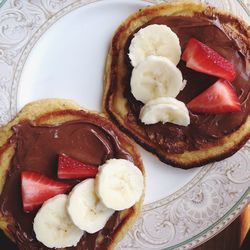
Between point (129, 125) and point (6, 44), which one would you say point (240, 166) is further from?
point (6, 44)

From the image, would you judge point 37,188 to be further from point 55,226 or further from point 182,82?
point 182,82

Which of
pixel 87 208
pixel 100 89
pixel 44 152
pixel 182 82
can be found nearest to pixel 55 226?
pixel 87 208

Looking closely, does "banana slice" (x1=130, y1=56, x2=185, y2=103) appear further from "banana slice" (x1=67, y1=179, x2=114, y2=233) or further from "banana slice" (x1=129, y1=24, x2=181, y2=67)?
"banana slice" (x1=67, y1=179, x2=114, y2=233)

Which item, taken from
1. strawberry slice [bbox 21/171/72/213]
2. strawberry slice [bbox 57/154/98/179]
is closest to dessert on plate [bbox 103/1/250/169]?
strawberry slice [bbox 57/154/98/179]

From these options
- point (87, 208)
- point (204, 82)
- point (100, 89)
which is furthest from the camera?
point (100, 89)

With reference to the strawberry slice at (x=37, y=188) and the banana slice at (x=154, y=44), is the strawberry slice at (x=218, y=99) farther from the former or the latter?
the strawberry slice at (x=37, y=188)

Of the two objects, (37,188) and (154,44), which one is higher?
(154,44)
